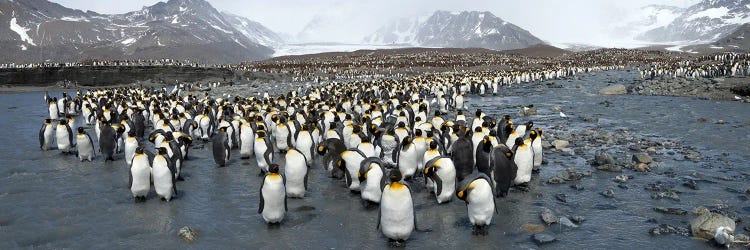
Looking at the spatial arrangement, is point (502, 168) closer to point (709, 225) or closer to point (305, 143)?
point (709, 225)

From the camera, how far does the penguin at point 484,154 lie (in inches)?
365

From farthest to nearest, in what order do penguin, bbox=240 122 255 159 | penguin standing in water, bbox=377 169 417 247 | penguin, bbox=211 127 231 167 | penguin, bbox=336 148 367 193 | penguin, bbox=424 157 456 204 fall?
1. penguin, bbox=240 122 255 159
2. penguin, bbox=211 127 231 167
3. penguin, bbox=336 148 367 193
4. penguin, bbox=424 157 456 204
5. penguin standing in water, bbox=377 169 417 247

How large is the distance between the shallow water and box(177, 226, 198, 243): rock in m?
0.13

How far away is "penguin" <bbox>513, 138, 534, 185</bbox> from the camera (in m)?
9.02

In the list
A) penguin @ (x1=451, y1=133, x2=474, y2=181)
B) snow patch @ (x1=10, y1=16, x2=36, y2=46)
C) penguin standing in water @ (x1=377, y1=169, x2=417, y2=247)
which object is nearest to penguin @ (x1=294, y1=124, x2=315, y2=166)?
penguin @ (x1=451, y1=133, x2=474, y2=181)

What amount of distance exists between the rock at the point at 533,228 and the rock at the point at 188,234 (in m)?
4.66

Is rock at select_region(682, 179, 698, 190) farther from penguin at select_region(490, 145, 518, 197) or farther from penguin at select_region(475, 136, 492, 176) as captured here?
penguin at select_region(475, 136, 492, 176)

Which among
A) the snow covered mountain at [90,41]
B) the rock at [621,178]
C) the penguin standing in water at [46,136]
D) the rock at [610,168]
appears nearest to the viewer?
the rock at [621,178]

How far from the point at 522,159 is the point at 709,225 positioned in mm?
3002

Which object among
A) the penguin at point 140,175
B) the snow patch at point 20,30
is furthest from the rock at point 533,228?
the snow patch at point 20,30

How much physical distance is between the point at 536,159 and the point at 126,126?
34.5 ft

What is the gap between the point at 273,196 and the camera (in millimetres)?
7305

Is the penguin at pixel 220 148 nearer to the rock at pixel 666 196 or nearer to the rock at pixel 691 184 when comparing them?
the rock at pixel 666 196

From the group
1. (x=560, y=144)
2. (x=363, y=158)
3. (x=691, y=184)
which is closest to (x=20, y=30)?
(x=560, y=144)
